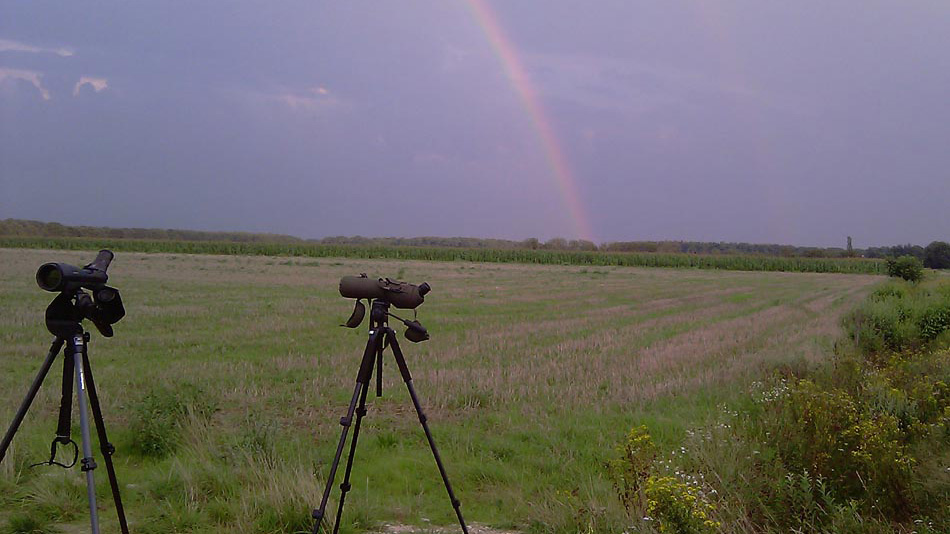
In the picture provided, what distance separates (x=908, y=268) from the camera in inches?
1314

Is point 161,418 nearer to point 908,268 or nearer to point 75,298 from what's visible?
point 75,298

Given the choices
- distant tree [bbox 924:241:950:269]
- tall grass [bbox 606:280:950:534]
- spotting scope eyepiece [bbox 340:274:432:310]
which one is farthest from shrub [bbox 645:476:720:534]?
distant tree [bbox 924:241:950:269]

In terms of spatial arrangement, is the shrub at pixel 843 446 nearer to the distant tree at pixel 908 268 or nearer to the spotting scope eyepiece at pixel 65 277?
the spotting scope eyepiece at pixel 65 277

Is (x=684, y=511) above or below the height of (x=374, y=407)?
above

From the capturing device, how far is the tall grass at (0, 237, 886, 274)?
254ft

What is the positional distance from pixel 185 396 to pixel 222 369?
3.08 m

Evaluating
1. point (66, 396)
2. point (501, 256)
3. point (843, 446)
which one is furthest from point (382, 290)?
point (501, 256)

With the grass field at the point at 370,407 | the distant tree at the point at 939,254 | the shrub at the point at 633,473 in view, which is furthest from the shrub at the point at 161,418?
the distant tree at the point at 939,254

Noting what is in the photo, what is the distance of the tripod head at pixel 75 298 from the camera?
378 centimetres

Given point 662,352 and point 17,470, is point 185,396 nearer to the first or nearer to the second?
point 17,470

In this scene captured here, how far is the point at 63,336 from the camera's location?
3.89 meters

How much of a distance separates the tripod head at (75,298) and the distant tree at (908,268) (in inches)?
1382

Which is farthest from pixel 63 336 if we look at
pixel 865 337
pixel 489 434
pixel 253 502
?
pixel 865 337

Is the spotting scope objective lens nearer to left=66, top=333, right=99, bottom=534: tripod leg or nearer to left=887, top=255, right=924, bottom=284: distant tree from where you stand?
left=66, top=333, right=99, bottom=534: tripod leg
